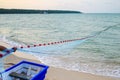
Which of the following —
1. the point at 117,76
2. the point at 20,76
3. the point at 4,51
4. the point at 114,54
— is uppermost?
the point at 4,51

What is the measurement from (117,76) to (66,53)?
15.2 ft

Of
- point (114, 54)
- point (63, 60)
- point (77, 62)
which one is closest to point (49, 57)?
point (63, 60)

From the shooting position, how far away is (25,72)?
5.61 metres

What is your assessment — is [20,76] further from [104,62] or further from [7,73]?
[104,62]

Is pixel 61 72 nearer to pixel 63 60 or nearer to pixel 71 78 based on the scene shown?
pixel 71 78

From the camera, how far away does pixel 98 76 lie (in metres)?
8.55

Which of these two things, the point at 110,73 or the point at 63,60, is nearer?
the point at 110,73

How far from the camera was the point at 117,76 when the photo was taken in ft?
28.6

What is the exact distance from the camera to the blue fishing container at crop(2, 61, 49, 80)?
5074 millimetres

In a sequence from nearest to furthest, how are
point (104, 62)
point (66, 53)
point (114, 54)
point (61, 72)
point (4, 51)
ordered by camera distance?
point (4, 51) → point (61, 72) → point (104, 62) → point (66, 53) → point (114, 54)

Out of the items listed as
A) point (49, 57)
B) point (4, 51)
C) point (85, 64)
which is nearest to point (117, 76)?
point (85, 64)

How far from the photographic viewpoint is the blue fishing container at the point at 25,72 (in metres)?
5.07

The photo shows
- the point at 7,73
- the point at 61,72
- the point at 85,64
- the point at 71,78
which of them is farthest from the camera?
the point at 85,64

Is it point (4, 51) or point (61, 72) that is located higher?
point (4, 51)
